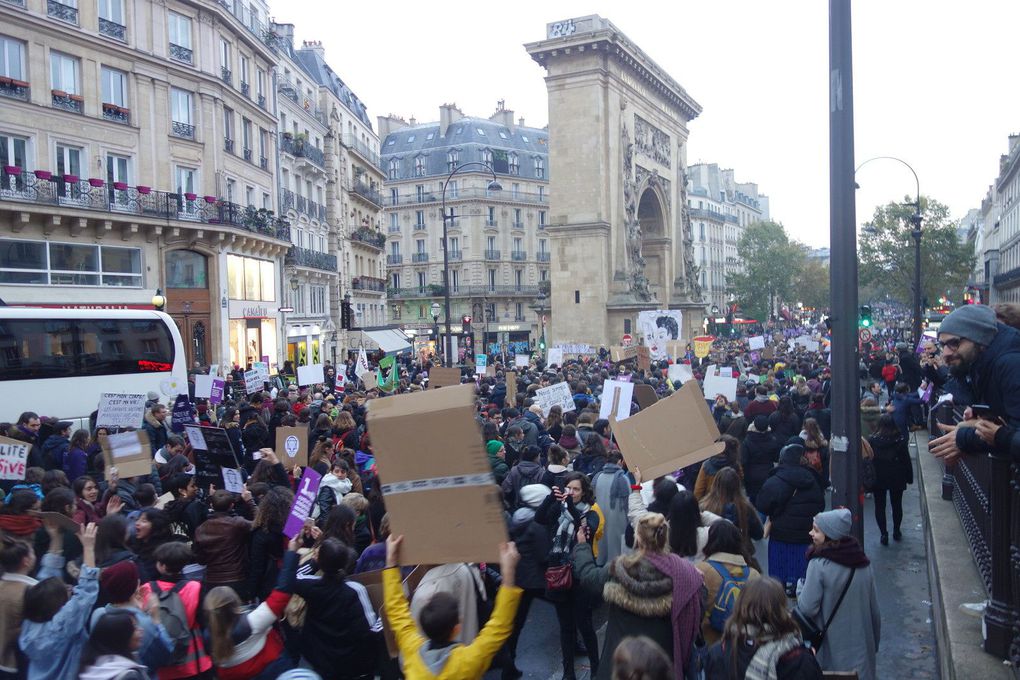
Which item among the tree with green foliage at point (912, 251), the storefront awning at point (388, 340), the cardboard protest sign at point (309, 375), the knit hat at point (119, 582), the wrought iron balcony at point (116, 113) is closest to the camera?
the knit hat at point (119, 582)

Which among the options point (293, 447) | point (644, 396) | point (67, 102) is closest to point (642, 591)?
point (293, 447)

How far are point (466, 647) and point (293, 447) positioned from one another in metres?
6.58

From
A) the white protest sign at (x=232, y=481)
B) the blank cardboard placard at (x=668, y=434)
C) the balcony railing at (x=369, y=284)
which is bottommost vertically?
the white protest sign at (x=232, y=481)

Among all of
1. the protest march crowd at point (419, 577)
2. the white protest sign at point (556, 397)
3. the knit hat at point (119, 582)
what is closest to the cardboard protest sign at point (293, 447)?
the protest march crowd at point (419, 577)

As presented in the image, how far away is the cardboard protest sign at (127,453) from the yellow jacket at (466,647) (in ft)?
19.5

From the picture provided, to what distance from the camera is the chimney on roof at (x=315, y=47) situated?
156ft

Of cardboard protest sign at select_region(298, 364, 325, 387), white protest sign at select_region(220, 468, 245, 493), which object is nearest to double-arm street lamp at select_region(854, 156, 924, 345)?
cardboard protest sign at select_region(298, 364, 325, 387)

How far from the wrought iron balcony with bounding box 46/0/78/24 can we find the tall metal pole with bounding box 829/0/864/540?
950 inches

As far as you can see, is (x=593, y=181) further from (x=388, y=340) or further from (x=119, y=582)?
(x=119, y=582)

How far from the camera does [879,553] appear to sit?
917cm

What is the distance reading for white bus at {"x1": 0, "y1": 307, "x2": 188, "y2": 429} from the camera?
54.8 ft

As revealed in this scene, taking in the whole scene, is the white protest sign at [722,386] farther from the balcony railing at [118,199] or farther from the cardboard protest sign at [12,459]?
the balcony railing at [118,199]

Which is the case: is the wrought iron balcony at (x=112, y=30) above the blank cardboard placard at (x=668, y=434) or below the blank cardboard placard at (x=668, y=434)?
above

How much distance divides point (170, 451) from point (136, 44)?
830 inches
